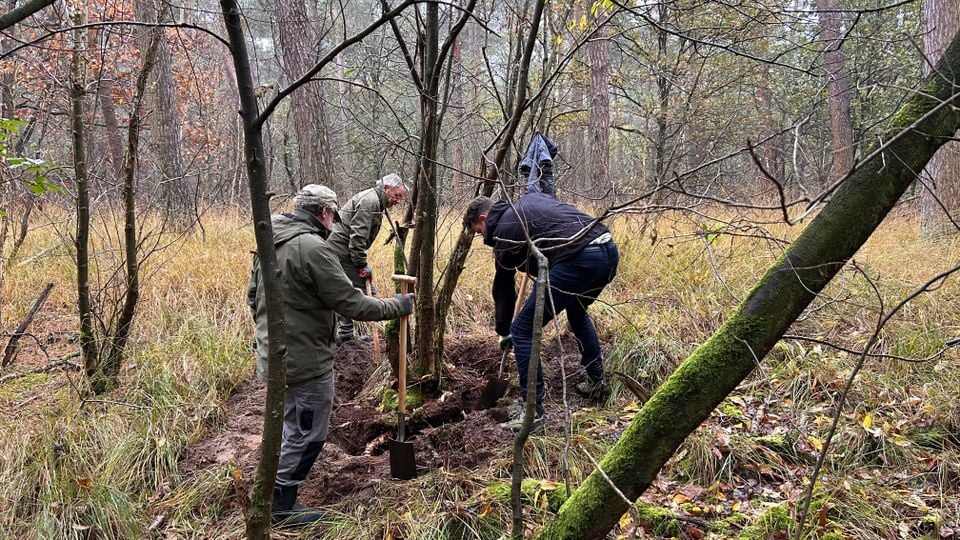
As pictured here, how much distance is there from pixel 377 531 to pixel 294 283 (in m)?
1.42

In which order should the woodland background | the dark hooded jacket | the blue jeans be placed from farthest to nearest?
1. the blue jeans
2. the dark hooded jacket
3. the woodland background

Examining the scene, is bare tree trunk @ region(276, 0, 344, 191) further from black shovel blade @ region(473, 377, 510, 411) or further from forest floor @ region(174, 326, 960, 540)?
black shovel blade @ region(473, 377, 510, 411)

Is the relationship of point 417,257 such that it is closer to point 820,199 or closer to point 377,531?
point 377,531

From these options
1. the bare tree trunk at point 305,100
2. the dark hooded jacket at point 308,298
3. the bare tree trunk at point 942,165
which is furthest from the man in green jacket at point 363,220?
the bare tree trunk at point 942,165

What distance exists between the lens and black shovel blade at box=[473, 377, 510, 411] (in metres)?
4.54

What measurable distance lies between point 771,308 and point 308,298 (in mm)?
2339

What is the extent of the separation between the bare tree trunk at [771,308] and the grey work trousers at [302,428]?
1.75 m

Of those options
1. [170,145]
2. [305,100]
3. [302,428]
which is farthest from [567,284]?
[170,145]

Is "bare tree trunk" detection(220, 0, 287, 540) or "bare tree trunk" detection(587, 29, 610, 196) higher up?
"bare tree trunk" detection(587, 29, 610, 196)

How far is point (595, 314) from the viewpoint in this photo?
555 cm

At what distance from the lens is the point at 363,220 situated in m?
5.26

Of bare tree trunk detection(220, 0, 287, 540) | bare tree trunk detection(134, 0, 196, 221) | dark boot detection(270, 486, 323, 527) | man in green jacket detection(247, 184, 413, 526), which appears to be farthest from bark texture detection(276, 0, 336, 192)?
bare tree trunk detection(220, 0, 287, 540)

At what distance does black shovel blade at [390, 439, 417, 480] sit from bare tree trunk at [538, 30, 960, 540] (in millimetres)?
1608

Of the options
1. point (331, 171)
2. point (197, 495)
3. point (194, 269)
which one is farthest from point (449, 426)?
point (331, 171)
